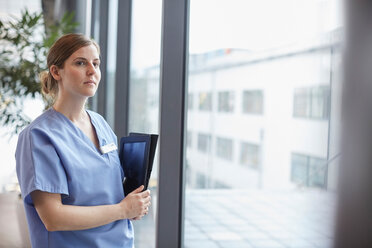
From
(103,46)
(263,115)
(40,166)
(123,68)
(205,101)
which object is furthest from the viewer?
(103,46)

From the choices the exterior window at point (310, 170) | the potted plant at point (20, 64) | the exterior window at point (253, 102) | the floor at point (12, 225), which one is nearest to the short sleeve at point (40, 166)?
the exterior window at point (310, 170)

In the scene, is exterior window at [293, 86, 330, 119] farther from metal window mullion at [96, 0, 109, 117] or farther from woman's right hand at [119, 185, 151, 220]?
metal window mullion at [96, 0, 109, 117]

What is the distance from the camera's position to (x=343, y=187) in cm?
126

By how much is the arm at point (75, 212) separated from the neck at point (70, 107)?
252 mm

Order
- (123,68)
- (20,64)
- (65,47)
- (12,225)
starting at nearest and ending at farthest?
(65,47), (12,225), (123,68), (20,64)

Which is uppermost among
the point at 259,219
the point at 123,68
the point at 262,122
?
the point at 123,68

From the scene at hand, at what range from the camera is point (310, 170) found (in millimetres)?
1545

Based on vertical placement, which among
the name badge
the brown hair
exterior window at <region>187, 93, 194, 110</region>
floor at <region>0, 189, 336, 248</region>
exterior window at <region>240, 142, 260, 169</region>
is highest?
the brown hair

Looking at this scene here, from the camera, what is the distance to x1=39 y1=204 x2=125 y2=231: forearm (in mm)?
1075

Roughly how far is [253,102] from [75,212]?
195cm

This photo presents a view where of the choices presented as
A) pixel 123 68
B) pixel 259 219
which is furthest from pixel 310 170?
pixel 123 68

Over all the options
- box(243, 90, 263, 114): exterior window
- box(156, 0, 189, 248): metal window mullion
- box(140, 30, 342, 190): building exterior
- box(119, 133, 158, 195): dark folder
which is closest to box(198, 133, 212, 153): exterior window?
box(140, 30, 342, 190): building exterior

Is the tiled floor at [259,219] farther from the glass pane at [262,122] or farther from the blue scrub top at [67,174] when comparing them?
the blue scrub top at [67,174]

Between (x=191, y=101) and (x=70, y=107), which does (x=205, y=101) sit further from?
(x=70, y=107)
